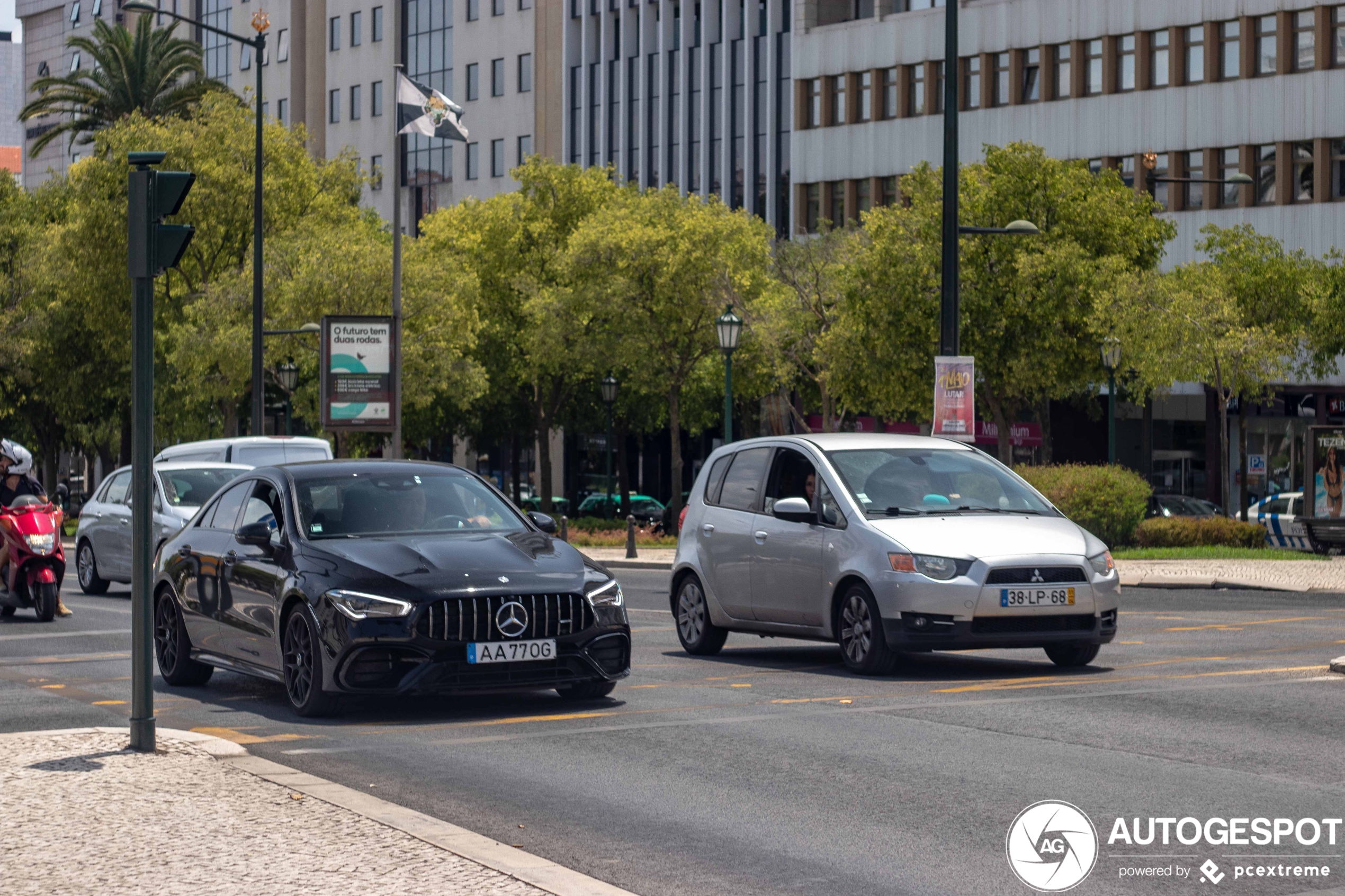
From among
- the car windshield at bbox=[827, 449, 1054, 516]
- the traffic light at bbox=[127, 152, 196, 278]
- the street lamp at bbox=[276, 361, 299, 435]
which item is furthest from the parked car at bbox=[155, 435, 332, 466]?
the traffic light at bbox=[127, 152, 196, 278]

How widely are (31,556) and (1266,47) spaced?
41492 millimetres

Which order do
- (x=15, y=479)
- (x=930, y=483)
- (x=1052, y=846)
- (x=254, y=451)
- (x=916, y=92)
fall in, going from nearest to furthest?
(x=1052, y=846) < (x=930, y=483) < (x=15, y=479) < (x=254, y=451) < (x=916, y=92)

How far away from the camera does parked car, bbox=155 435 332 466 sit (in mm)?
27625

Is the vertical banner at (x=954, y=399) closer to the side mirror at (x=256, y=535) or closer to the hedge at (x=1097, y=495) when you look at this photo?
the hedge at (x=1097, y=495)

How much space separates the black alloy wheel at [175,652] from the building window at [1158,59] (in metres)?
46.1

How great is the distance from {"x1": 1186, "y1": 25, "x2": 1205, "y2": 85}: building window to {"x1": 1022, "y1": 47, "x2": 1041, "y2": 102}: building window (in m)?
5.02

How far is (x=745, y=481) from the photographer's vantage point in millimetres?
14609

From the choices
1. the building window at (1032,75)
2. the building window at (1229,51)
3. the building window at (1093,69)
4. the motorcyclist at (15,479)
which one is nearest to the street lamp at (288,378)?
the building window at (1032,75)

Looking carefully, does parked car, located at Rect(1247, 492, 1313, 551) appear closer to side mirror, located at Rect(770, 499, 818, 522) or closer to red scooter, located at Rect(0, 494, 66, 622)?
side mirror, located at Rect(770, 499, 818, 522)

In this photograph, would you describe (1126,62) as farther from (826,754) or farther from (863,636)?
(826,754)

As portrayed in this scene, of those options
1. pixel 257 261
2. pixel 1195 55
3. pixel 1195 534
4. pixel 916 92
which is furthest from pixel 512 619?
pixel 916 92

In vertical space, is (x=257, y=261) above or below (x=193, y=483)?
above

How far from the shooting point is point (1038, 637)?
12641 millimetres

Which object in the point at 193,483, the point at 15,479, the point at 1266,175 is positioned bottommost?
the point at 193,483
